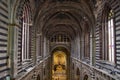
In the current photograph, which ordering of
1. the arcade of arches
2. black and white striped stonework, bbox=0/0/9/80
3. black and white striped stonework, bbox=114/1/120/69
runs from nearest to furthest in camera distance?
black and white striped stonework, bbox=0/0/9/80, the arcade of arches, black and white striped stonework, bbox=114/1/120/69

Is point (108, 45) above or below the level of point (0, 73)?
above

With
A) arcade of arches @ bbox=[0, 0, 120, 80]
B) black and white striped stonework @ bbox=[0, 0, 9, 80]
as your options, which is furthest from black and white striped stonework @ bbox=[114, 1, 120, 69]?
black and white striped stonework @ bbox=[0, 0, 9, 80]

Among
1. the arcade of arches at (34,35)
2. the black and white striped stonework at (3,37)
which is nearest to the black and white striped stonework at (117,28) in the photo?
the arcade of arches at (34,35)

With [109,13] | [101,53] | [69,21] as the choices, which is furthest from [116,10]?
[69,21]

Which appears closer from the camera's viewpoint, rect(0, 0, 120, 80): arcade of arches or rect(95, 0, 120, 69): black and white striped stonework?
rect(0, 0, 120, 80): arcade of arches

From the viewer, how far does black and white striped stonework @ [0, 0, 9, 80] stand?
367 inches

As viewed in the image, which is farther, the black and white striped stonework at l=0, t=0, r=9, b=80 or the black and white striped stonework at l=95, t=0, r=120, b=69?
the black and white striped stonework at l=95, t=0, r=120, b=69

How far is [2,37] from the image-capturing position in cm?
948

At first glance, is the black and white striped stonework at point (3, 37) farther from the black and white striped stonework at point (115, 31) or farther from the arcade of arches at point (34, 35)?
the black and white striped stonework at point (115, 31)

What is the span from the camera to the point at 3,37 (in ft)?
31.8

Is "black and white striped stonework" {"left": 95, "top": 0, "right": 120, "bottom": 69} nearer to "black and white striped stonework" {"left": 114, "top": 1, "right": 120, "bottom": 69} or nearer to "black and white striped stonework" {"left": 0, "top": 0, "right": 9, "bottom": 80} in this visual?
"black and white striped stonework" {"left": 114, "top": 1, "right": 120, "bottom": 69}

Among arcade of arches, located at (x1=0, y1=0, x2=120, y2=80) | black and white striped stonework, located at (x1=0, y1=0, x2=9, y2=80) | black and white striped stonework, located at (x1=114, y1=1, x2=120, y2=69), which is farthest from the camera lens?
black and white striped stonework, located at (x1=114, y1=1, x2=120, y2=69)

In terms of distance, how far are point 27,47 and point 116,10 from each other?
7749mm

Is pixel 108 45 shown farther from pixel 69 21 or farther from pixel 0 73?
pixel 69 21
